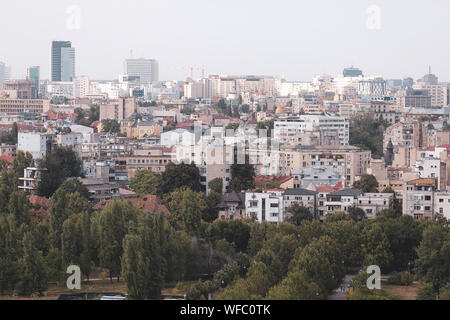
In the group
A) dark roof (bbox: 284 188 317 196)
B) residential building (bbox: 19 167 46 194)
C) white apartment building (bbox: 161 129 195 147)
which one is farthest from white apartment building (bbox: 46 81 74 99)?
dark roof (bbox: 284 188 317 196)

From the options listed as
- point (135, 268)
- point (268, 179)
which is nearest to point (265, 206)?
point (268, 179)

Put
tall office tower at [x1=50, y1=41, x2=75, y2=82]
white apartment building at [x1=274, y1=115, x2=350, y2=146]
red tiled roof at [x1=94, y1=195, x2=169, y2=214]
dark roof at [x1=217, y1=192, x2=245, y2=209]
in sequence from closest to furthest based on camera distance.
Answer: red tiled roof at [x1=94, y1=195, x2=169, y2=214] < dark roof at [x1=217, y1=192, x2=245, y2=209] < white apartment building at [x1=274, y1=115, x2=350, y2=146] < tall office tower at [x1=50, y1=41, x2=75, y2=82]

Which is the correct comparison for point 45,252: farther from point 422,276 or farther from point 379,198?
point 379,198

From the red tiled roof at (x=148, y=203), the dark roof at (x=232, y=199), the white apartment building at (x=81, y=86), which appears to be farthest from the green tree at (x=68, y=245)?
the white apartment building at (x=81, y=86)

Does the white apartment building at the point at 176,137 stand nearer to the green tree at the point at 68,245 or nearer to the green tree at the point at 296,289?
the green tree at the point at 68,245

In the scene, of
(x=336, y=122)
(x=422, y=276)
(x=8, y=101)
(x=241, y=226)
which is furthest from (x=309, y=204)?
(x=8, y=101)

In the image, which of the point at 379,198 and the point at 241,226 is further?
the point at 379,198

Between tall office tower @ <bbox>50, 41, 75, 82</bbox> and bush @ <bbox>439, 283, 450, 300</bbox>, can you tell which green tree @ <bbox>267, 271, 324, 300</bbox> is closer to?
bush @ <bbox>439, 283, 450, 300</bbox>
